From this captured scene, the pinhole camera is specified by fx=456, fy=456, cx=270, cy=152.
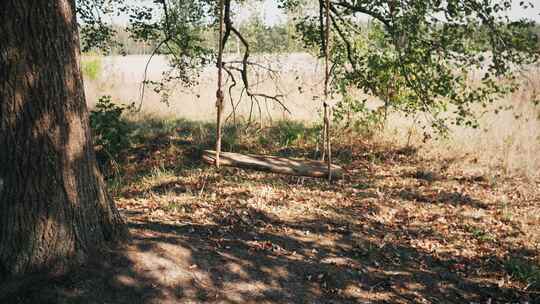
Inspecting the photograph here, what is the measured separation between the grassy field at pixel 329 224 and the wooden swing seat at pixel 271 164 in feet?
1.38

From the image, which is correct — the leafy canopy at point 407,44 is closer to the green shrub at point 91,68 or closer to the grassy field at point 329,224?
the grassy field at point 329,224

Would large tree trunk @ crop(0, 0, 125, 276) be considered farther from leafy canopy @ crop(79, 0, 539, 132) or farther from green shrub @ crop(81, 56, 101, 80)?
green shrub @ crop(81, 56, 101, 80)

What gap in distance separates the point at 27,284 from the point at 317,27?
736cm

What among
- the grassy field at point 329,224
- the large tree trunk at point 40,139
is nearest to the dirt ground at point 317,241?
the grassy field at point 329,224

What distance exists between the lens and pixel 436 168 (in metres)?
8.49

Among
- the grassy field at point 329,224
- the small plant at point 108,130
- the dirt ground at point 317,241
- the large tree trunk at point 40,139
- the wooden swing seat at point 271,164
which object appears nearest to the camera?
the large tree trunk at point 40,139

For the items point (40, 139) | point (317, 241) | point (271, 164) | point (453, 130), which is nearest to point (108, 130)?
point (271, 164)

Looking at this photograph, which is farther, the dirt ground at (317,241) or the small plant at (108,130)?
the small plant at (108,130)

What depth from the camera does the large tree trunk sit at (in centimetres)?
305

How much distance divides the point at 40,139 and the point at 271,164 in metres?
3.36

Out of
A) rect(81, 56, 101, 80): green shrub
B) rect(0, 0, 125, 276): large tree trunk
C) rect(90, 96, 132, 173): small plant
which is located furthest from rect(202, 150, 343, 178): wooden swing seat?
rect(81, 56, 101, 80): green shrub

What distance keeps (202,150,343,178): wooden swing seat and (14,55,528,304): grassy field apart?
420 millimetres

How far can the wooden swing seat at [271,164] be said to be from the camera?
5.76 m

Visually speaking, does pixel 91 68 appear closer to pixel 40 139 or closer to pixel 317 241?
pixel 317 241
